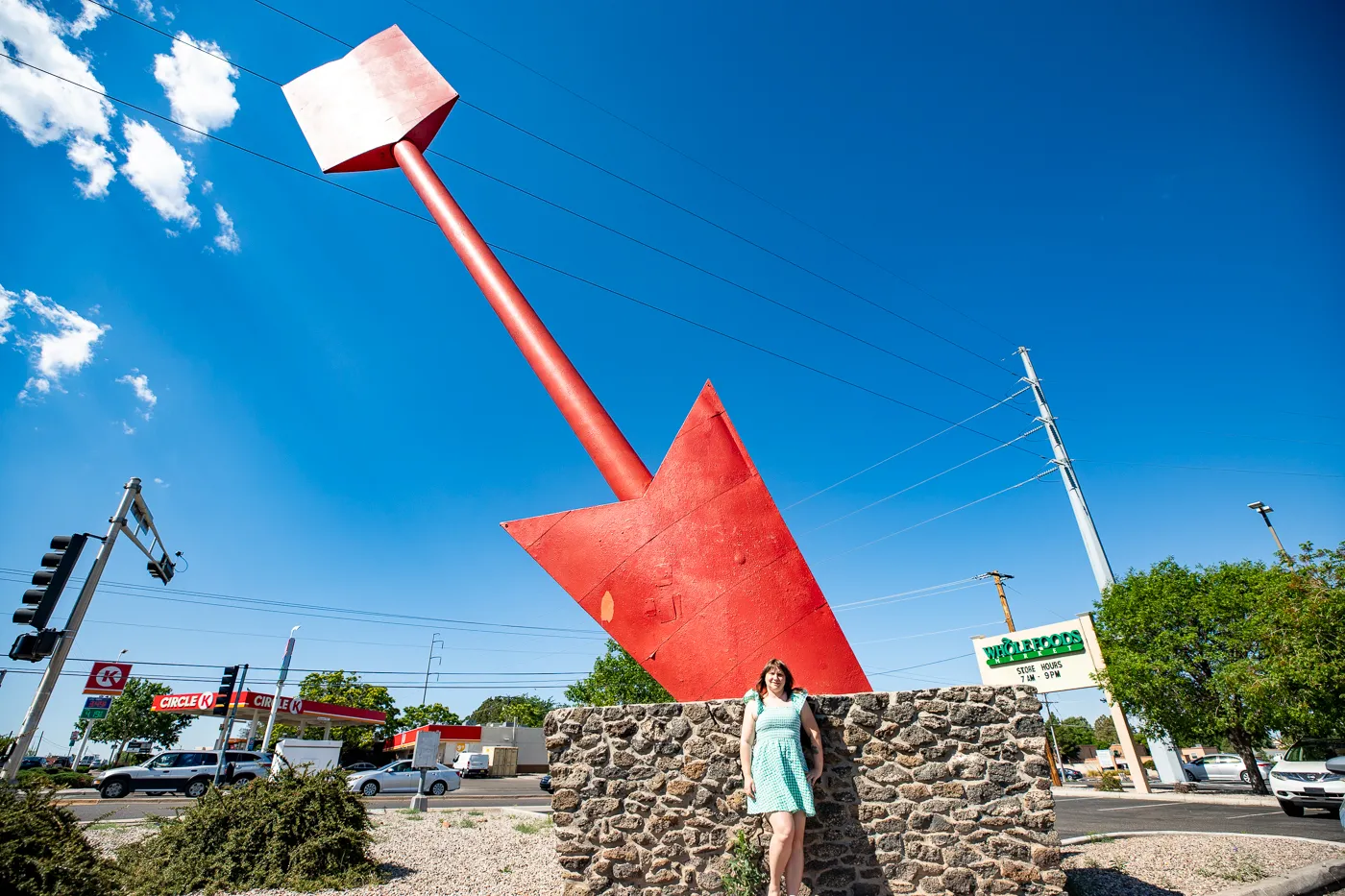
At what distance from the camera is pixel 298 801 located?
7.54 meters

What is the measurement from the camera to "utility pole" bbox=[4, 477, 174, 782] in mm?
9195

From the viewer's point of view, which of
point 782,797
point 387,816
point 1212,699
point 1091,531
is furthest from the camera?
point 1091,531

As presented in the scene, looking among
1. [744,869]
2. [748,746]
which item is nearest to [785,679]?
[748,746]

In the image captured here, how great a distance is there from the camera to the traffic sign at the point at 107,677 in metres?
30.0

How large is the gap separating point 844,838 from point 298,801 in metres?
6.65

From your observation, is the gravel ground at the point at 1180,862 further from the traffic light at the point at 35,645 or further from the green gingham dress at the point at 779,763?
the traffic light at the point at 35,645

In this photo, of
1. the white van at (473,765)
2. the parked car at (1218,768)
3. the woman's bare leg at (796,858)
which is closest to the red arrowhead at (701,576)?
the woman's bare leg at (796,858)

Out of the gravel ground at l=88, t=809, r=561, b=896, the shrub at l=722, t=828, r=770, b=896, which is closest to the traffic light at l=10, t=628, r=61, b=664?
the gravel ground at l=88, t=809, r=561, b=896

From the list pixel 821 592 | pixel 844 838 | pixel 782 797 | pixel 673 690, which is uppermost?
pixel 821 592

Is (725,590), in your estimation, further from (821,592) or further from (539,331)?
(539,331)

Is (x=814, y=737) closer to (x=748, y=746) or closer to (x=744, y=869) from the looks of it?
(x=748, y=746)

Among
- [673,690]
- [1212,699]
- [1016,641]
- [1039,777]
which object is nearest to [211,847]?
[673,690]

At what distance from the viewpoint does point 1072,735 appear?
7775 cm

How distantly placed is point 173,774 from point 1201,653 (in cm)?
3456
